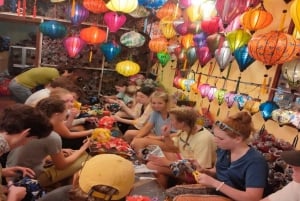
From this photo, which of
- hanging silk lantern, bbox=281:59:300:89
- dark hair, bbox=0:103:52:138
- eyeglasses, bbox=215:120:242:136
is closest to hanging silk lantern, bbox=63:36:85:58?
hanging silk lantern, bbox=281:59:300:89

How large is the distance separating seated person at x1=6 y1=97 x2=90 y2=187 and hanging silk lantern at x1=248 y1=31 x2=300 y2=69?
1854 mm

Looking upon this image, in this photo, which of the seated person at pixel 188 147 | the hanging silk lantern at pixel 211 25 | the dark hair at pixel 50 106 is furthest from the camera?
the hanging silk lantern at pixel 211 25

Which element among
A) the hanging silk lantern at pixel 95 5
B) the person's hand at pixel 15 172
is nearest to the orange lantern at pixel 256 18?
the person's hand at pixel 15 172

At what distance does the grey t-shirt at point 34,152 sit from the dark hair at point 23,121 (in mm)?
451

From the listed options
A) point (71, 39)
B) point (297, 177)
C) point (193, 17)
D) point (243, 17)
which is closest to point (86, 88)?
point (71, 39)

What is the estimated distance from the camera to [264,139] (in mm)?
3207

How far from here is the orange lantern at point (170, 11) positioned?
5.10 m

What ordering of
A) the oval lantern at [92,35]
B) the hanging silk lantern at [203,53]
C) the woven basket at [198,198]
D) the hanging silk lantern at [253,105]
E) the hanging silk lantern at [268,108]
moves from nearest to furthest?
the woven basket at [198,198], the hanging silk lantern at [268,108], the hanging silk lantern at [253,105], the hanging silk lantern at [203,53], the oval lantern at [92,35]

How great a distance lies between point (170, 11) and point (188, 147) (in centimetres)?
306

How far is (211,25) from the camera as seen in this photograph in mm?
4043

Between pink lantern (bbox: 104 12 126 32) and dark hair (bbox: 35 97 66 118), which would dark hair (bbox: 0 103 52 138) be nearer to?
dark hair (bbox: 35 97 66 118)

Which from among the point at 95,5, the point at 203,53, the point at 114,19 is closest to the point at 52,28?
the point at 95,5

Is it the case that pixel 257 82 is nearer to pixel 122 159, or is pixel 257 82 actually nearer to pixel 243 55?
pixel 243 55

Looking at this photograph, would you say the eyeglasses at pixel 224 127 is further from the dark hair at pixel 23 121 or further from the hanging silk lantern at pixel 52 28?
the hanging silk lantern at pixel 52 28
